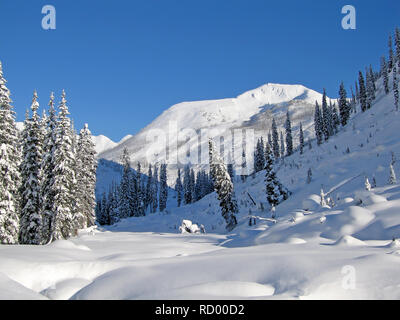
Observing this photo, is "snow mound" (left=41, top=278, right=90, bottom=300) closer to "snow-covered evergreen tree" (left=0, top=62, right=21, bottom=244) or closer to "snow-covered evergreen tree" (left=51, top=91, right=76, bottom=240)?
"snow-covered evergreen tree" (left=0, top=62, right=21, bottom=244)

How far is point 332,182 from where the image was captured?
26766 mm

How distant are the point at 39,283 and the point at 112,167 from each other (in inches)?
7798

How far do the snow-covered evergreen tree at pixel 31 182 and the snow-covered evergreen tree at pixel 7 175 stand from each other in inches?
128

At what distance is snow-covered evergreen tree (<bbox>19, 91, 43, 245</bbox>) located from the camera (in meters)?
24.3

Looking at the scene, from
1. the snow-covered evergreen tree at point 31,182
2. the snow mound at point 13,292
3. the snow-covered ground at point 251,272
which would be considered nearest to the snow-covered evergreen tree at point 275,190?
the snow-covered ground at point 251,272

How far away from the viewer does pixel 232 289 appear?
4918mm

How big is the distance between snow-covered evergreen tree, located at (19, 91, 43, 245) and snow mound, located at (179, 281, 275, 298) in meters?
23.1

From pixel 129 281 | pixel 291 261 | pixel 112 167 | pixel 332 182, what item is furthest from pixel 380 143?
pixel 112 167

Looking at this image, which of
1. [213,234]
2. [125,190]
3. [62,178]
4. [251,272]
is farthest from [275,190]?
[125,190]

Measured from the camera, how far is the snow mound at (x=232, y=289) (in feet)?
15.6

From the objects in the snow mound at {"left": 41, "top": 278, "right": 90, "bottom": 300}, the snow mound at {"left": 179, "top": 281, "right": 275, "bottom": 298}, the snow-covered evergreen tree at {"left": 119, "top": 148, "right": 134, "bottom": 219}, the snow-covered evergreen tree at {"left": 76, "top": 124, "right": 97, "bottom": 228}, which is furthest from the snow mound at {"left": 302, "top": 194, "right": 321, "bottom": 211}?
the snow-covered evergreen tree at {"left": 119, "top": 148, "right": 134, "bottom": 219}

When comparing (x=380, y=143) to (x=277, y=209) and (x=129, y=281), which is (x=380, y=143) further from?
(x=129, y=281)

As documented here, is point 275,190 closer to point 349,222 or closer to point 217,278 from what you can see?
point 349,222

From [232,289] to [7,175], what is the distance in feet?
66.7
